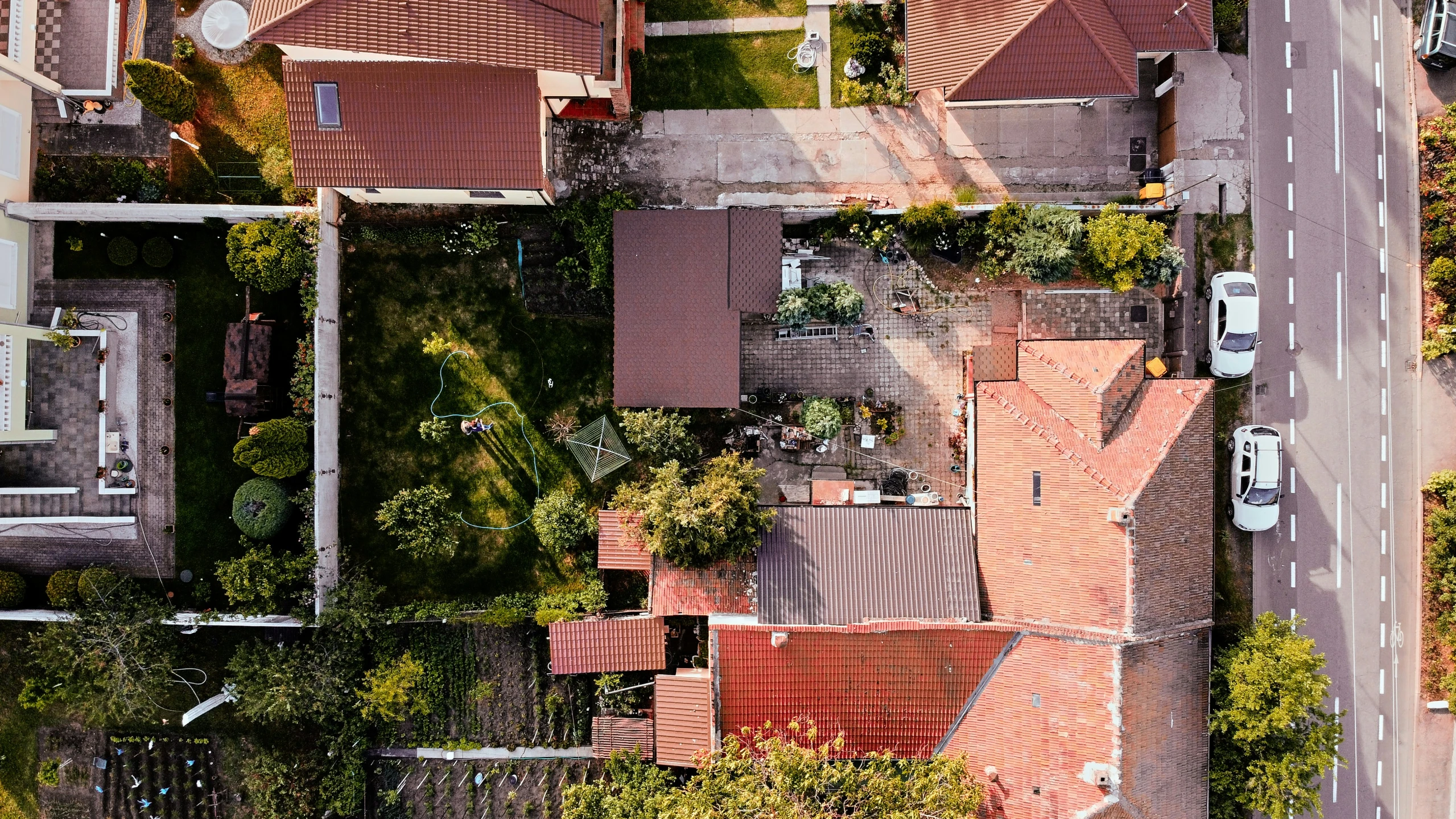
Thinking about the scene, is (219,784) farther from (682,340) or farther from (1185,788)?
(1185,788)

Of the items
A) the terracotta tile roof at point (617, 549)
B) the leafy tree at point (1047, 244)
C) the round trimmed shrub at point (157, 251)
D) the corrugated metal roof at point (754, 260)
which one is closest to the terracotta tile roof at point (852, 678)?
the terracotta tile roof at point (617, 549)

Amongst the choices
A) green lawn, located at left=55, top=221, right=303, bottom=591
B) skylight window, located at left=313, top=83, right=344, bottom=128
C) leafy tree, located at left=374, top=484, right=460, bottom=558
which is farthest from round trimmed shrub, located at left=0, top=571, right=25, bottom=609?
skylight window, located at left=313, top=83, right=344, bottom=128

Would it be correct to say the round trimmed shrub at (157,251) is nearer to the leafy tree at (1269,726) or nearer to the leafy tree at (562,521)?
the leafy tree at (562,521)

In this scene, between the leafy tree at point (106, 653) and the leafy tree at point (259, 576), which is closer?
the leafy tree at point (106, 653)

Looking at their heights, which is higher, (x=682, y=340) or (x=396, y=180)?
(x=396, y=180)

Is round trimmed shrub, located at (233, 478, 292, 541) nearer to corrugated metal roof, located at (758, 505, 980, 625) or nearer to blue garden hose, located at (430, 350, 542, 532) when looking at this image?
blue garden hose, located at (430, 350, 542, 532)

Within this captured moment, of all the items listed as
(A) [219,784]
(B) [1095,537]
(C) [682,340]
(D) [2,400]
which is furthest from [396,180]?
(B) [1095,537]
